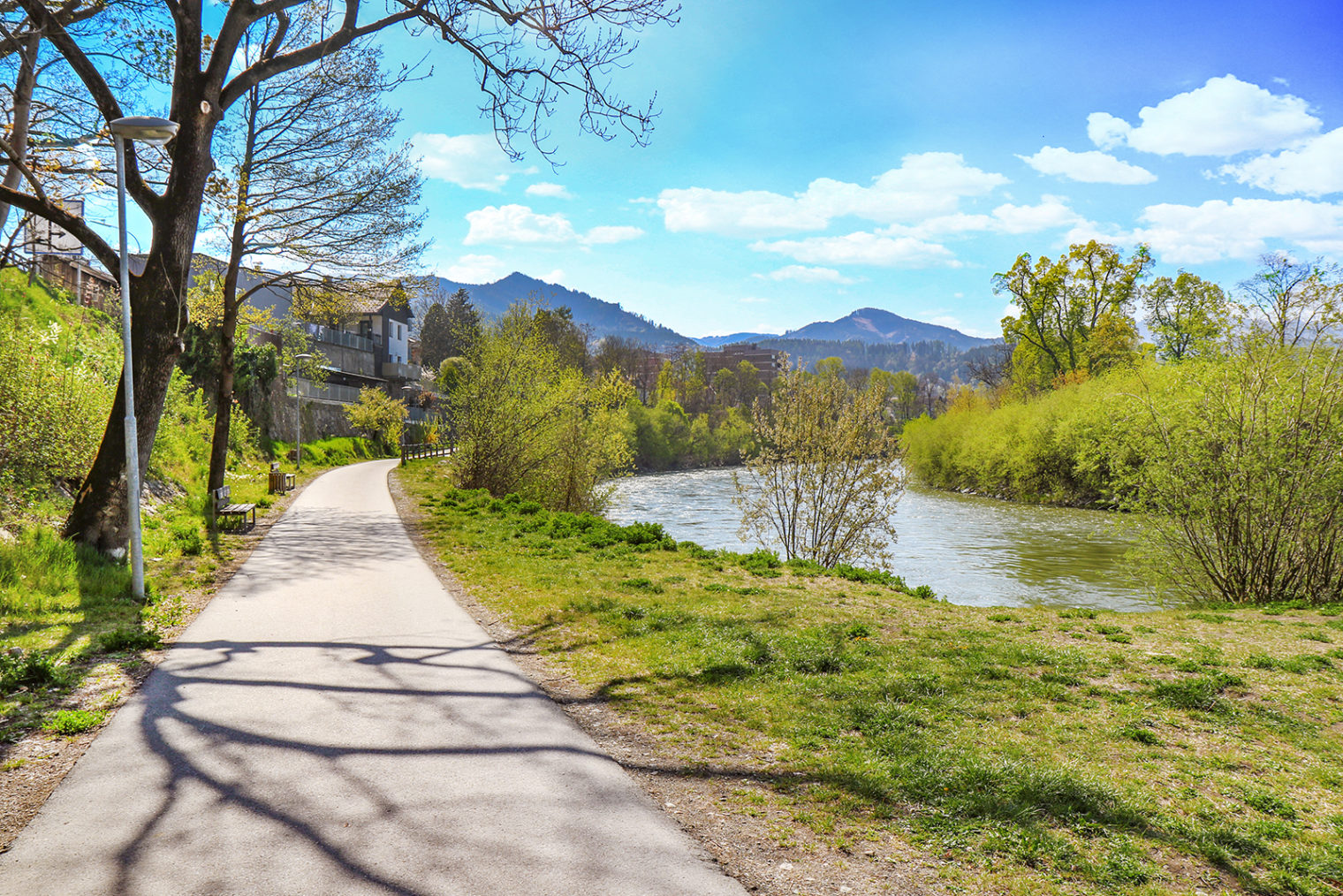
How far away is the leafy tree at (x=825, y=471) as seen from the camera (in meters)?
15.5

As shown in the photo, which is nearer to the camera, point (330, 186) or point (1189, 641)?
point (1189, 641)

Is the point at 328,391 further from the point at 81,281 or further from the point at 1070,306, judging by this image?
the point at 1070,306

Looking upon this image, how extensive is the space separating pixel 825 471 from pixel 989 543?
40.6 feet

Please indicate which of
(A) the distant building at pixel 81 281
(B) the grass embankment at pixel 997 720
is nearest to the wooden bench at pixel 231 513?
(B) the grass embankment at pixel 997 720

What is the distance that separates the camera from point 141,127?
26.0 feet

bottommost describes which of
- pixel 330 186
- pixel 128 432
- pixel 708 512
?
pixel 708 512

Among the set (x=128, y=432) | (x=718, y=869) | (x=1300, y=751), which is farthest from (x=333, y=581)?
(x=1300, y=751)

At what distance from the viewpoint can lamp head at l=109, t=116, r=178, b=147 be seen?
311 inches

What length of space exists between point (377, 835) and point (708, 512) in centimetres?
2939

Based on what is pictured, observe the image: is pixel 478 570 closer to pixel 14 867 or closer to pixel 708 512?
pixel 14 867

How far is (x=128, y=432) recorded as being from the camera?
867cm

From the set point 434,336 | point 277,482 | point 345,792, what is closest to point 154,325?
point 345,792

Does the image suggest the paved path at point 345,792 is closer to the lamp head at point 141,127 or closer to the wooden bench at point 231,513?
the lamp head at point 141,127

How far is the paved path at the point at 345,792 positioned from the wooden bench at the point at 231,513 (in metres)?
8.40
